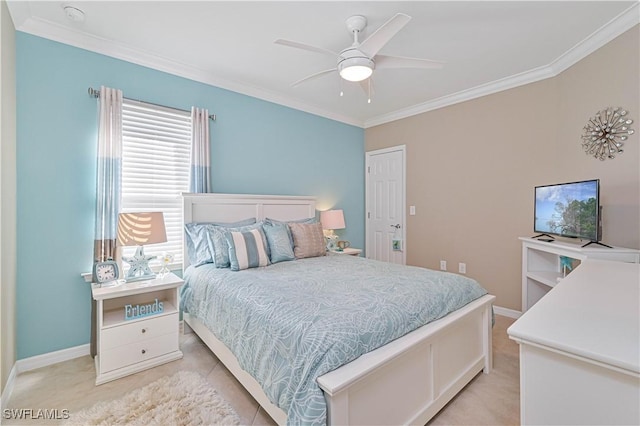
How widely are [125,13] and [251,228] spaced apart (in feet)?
6.28

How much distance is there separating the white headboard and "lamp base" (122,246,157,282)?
37cm

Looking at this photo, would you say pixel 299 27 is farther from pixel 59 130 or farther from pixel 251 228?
pixel 59 130

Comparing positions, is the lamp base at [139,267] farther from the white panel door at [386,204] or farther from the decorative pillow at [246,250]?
the white panel door at [386,204]

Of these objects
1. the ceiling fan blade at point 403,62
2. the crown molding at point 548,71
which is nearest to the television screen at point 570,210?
the crown molding at point 548,71

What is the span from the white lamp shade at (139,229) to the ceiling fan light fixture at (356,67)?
185 centimetres

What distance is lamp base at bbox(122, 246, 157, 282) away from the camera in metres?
2.41

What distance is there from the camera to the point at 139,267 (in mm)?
2451

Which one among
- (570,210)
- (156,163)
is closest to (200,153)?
(156,163)

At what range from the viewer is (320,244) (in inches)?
123

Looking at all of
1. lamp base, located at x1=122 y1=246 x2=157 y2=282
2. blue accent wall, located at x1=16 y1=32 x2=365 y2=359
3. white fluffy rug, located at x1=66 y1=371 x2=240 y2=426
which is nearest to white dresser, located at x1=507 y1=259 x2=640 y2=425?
white fluffy rug, located at x1=66 y1=371 x2=240 y2=426

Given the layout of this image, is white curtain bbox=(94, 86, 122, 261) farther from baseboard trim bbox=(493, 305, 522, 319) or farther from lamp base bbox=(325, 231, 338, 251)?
baseboard trim bbox=(493, 305, 522, 319)

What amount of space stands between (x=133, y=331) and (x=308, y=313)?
1.54 meters

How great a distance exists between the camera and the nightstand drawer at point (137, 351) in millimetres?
2054

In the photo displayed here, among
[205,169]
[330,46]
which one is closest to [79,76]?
[205,169]
